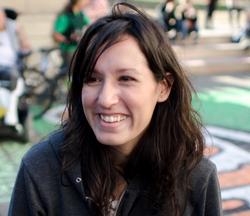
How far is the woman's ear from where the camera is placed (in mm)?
1819

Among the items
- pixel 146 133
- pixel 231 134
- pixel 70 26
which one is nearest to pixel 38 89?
pixel 70 26

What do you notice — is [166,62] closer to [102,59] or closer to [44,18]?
[102,59]

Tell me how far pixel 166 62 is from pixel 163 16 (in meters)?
11.4

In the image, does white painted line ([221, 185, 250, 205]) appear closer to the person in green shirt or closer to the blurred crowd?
the person in green shirt

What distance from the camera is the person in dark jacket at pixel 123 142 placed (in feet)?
5.44

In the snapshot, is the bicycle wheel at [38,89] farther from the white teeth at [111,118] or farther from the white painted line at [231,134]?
the white teeth at [111,118]

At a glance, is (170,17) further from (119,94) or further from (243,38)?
(119,94)

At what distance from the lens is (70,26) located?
8.03 metres

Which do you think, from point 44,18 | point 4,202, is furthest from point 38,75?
point 4,202

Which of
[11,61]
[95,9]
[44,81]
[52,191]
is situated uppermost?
[52,191]

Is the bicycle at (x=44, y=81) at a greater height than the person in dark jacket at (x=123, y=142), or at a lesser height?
lesser

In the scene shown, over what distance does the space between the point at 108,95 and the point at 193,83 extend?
790 centimetres

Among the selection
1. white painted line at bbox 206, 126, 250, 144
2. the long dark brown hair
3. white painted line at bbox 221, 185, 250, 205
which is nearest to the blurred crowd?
white painted line at bbox 206, 126, 250, 144

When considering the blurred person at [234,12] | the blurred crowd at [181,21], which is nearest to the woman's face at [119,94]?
the blurred crowd at [181,21]
